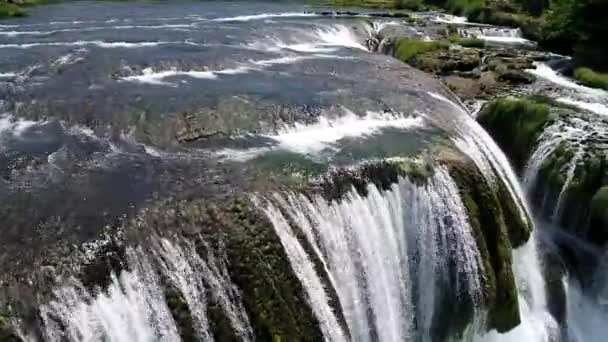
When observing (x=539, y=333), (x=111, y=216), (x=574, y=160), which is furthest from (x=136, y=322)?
(x=574, y=160)

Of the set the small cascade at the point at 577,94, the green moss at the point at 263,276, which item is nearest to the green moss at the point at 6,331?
the green moss at the point at 263,276

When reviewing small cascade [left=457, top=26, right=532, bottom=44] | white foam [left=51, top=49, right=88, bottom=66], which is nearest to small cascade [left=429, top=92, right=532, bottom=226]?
white foam [left=51, top=49, right=88, bottom=66]

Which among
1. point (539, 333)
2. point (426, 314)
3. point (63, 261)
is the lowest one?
point (539, 333)

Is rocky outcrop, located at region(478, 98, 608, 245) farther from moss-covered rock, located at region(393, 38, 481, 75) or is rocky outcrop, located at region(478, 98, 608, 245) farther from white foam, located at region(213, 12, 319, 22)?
white foam, located at region(213, 12, 319, 22)

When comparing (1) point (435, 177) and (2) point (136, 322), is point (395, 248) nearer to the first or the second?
(1) point (435, 177)

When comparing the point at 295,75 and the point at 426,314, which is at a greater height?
the point at 295,75

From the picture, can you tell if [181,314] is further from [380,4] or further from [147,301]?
[380,4]
